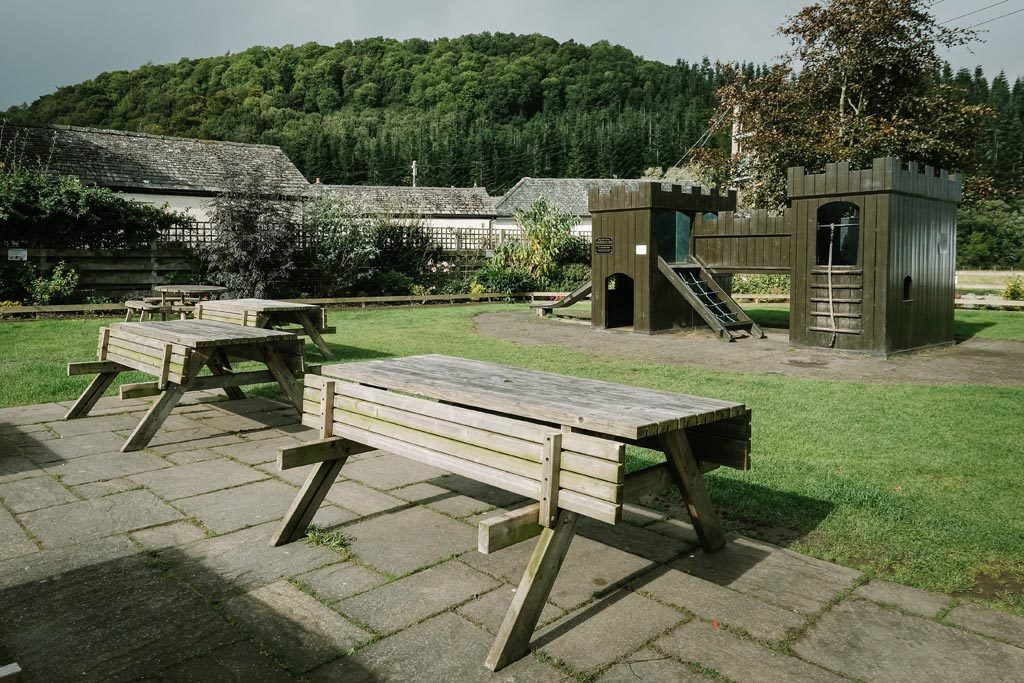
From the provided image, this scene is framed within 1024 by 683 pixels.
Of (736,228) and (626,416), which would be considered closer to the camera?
(626,416)

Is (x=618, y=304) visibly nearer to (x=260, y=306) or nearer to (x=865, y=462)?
(x=260, y=306)

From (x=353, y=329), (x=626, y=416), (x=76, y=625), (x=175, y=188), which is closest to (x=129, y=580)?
(x=76, y=625)

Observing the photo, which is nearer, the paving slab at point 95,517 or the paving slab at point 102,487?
the paving slab at point 95,517

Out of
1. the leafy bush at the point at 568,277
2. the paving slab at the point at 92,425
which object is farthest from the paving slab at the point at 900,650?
the leafy bush at the point at 568,277

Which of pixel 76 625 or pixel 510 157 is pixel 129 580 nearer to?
pixel 76 625

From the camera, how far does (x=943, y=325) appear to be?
483 inches

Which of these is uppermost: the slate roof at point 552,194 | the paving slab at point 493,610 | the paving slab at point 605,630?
the slate roof at point 552,194

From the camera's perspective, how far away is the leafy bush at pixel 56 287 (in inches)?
572

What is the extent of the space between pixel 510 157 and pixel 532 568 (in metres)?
79.0

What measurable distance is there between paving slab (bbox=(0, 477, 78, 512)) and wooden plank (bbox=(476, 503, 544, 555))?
113 inches

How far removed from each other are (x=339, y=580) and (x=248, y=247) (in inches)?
587

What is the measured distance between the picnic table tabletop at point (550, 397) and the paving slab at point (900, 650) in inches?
33.1

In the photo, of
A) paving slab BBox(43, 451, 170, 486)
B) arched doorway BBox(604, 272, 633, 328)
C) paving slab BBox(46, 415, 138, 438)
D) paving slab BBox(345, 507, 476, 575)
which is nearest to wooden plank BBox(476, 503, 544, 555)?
paving slab BBox(345, 507, 476, 575)

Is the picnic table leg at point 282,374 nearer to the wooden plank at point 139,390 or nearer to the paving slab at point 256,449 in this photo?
the paving slab at point 256,449
